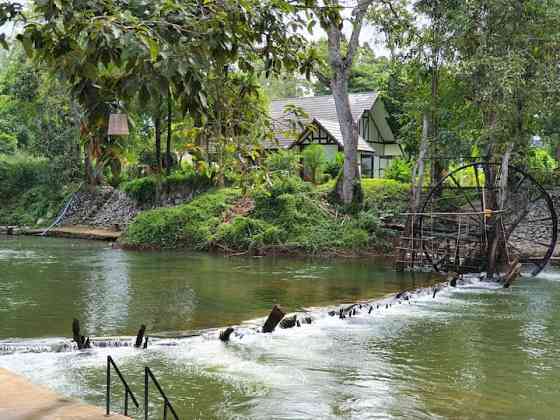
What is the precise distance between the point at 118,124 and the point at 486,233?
16.3m

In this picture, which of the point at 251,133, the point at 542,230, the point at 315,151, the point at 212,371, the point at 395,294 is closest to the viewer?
the point at 251,133

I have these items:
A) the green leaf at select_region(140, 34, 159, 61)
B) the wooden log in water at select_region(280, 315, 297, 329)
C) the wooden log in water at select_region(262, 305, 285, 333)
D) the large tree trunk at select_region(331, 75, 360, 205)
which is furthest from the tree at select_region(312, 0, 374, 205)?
the green leaf at select_region(140, 34, 159, 61)

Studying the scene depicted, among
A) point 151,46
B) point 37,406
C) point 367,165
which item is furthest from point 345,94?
point 151,46

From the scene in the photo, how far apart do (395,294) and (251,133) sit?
10.8m

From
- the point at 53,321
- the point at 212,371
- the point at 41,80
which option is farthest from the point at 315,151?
the point at 212,371

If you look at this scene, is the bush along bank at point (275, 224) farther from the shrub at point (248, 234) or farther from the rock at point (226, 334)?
the rock at point (226, 334)

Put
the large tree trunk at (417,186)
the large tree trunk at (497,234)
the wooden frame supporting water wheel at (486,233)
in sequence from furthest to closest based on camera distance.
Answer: the large tree trunk at (417,186)
the wooden frame supporting water wheel at (486,233)
the large tree trunk at (497,234)

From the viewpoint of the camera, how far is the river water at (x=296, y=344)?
8.61m

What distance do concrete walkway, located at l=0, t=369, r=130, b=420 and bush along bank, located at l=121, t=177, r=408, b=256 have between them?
17.6 metres

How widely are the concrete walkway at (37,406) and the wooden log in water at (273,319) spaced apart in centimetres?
526

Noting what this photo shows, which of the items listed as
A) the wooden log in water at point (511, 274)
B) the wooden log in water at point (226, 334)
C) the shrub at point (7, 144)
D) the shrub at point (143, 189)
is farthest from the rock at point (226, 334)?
the shrub at point (7, 144)

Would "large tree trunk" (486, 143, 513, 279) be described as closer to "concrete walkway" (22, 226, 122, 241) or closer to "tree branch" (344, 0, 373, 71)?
"tree branch" (344, 0, 373, 71)

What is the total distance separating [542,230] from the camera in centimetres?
2486

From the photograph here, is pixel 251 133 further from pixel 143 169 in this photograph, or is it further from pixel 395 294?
pixel 143 169
